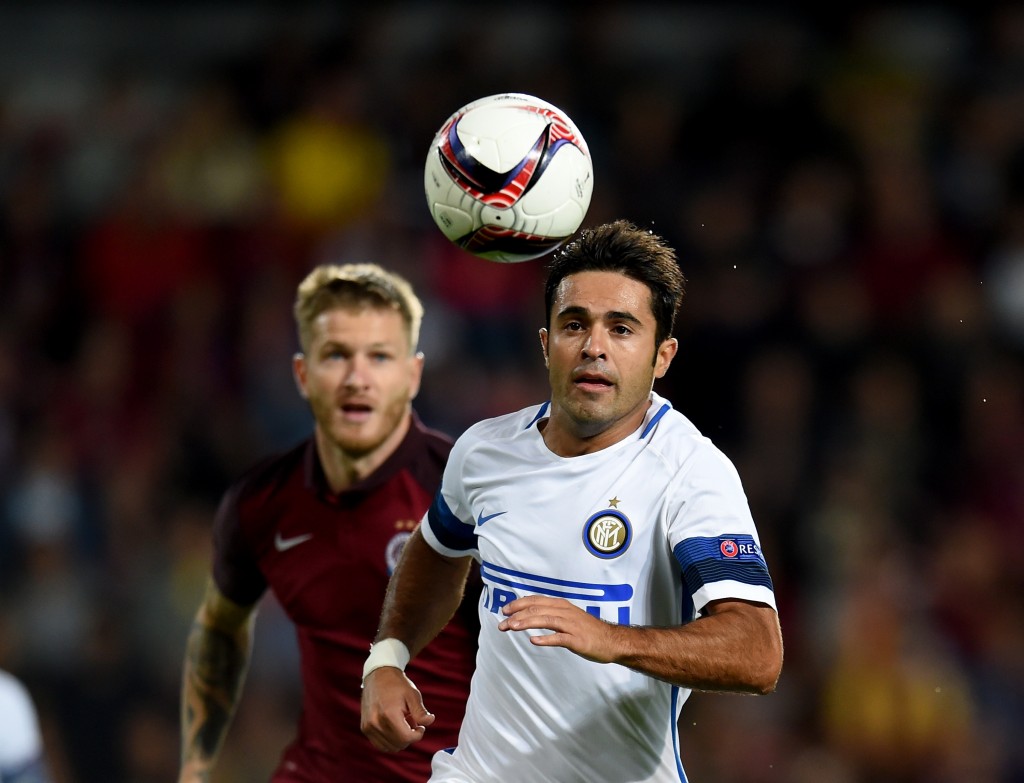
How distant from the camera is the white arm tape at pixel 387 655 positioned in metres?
3.98

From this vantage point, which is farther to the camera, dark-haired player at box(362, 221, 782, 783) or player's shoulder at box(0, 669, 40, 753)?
player's shoulder at box(0, 669, 40, 753)

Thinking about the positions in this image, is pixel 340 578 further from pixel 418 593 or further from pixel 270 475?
pixel 418 593

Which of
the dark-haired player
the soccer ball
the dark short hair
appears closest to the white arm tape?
the dark-haired player

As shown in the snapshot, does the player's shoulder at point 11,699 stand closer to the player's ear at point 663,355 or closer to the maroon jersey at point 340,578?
the maroon jersey at point 340,578

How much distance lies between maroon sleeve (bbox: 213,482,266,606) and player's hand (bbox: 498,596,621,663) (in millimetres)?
2178

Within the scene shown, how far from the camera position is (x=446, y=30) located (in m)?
11.5

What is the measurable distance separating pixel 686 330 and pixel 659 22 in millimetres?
3786

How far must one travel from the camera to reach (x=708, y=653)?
10.6 ft

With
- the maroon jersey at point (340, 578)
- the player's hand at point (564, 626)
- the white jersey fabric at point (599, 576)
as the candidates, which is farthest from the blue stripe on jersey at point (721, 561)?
the maroon jersey at point (340, 578)

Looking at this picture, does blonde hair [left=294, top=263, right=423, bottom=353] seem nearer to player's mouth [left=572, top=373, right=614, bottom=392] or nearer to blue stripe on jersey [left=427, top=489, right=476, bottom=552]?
blue stripe on jersey [left=427, top=489, right=476, bottom=552]

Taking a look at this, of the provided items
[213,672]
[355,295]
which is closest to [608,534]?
[355,295]

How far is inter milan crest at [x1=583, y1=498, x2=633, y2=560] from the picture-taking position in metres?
3.56

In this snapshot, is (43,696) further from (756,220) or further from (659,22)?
(659,22)

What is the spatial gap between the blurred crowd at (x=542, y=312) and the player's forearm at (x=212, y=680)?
2931 mm
